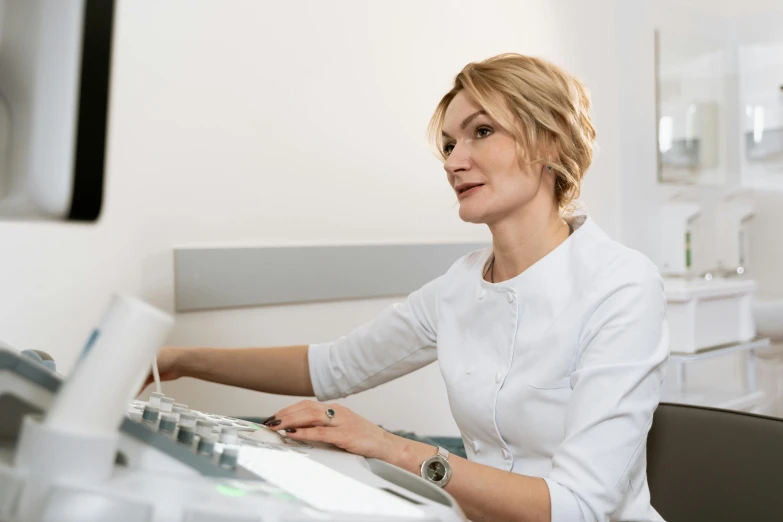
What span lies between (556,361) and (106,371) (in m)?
0.76

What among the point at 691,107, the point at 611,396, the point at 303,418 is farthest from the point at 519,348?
the point at 691,107

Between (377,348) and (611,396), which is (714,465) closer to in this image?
(611,396)

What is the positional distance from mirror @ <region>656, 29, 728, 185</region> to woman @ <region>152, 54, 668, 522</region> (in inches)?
76.8

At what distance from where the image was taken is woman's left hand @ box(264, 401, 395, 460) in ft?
2.64

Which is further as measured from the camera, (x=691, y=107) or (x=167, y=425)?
(x=691, y=107)

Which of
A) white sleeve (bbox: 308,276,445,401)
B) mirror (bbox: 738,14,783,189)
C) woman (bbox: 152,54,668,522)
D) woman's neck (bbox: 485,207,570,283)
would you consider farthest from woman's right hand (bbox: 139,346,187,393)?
mirror (bbox: 738,14,783,189)

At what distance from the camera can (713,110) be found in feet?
11.0

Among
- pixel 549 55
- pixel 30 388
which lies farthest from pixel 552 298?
pixel 549 55

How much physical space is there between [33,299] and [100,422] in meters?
1.07

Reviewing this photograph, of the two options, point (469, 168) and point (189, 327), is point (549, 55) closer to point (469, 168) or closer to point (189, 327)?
point (469, 168)

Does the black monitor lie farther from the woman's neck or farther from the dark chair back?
the dark chair back

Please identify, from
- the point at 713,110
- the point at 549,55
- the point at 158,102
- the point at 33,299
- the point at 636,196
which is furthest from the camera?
the point at 713,110

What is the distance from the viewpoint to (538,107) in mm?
1218

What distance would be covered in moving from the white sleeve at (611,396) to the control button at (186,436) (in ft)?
1.68
